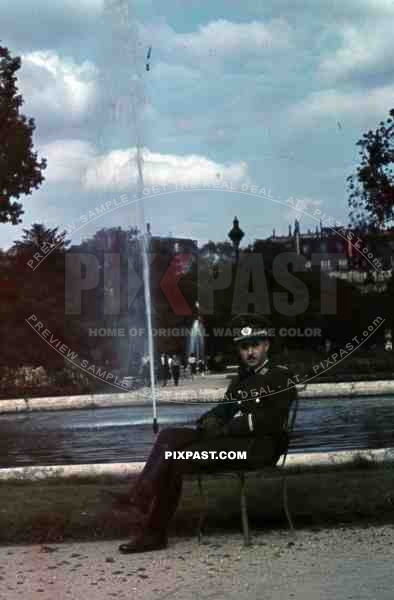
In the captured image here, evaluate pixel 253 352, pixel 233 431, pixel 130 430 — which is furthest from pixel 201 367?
pixel 233 431

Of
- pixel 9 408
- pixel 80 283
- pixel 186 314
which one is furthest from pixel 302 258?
pixel 9 408

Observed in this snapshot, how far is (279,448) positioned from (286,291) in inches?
1180

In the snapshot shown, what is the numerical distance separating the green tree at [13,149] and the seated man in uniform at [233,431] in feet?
104

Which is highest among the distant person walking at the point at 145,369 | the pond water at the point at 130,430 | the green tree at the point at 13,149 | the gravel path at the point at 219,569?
the green tree at the point at 13,149

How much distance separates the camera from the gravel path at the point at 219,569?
5.18 m

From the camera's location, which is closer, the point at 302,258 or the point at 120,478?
the point at 120,478

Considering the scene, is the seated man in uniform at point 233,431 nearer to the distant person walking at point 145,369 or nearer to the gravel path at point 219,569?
the gravel path at point 219,569

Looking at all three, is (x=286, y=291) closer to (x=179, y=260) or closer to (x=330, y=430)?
(x=179, y=260)

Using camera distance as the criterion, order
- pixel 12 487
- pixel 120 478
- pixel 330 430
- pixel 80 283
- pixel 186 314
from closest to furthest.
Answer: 1. pixel 12 487
2. pixel 120 478
3. pixel 330 430
4. pixel 80 283
5. pixel 186 314

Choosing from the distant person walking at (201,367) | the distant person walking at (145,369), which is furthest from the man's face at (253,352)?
the distant person walking at (201,367)

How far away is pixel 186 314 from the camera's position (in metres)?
42.0

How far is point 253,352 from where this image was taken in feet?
22.1

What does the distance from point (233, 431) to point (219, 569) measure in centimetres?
101

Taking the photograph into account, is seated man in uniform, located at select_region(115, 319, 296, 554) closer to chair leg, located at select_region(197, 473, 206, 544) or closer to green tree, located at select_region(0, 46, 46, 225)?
chair leg, located at select_region(197, 473, 206, 544)
